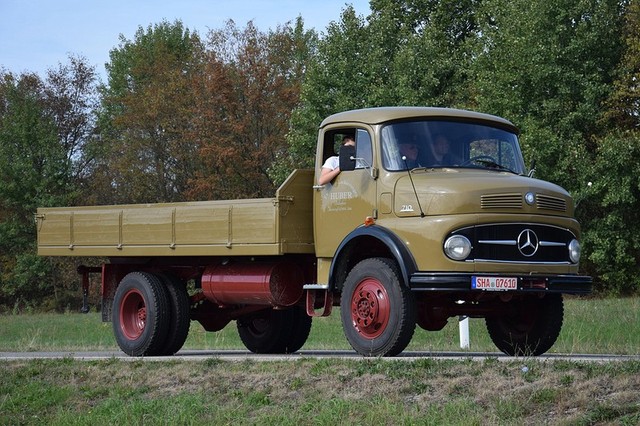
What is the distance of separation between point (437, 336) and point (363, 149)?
10.9 meters

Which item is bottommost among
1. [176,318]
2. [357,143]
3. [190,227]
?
[176,318]

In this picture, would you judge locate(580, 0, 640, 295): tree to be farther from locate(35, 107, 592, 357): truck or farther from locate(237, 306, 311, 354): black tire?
locate(35, 107, 592, 357): truck

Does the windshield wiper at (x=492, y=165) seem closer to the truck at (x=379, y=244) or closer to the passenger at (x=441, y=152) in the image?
the truck at (x=379, y=244)

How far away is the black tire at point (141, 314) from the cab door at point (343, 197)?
2967mm

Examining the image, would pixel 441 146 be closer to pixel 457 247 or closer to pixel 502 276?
pixel 457 247

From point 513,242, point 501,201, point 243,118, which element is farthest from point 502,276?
point 243,118

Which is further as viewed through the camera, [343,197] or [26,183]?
[26,183]

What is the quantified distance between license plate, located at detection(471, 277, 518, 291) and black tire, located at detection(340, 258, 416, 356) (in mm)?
720

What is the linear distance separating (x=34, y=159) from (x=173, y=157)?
7.25m

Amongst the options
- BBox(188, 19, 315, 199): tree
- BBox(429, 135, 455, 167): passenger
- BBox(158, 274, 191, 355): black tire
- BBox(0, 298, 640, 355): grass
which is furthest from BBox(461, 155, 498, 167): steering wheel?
BBox(188, 19, 315, 199): tree

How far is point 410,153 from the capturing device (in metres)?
13.5

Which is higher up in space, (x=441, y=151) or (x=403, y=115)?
(x=403, y=115)

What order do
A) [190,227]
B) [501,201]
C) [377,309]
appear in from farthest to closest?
[190,227]
[377,309]
[501,201]

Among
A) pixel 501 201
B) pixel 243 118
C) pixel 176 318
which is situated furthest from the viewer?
pixel 243 118
